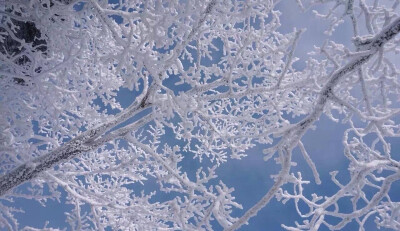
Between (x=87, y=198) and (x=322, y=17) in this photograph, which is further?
(x=87, y=198)

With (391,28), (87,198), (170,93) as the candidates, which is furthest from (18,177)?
(391,28)

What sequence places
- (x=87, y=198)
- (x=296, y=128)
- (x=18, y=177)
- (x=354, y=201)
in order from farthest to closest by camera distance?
1. (x=87, y=198)
2. (x=18, y=177)
3. (x=354, y=201)
4. (x=296, y=128)

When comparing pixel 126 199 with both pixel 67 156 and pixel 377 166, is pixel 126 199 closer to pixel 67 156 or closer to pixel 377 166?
pixel 67 156

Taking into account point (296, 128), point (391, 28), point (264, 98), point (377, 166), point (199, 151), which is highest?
point (264, 98)

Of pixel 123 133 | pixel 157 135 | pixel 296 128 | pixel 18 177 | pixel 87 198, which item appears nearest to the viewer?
pixel 296 128

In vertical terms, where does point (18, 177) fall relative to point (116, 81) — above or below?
below

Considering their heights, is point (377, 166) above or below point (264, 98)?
below

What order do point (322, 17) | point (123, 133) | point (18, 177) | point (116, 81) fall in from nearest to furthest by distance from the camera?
point (322, 17) < point (18, 177) < point (123, 133) < point (116, 81)

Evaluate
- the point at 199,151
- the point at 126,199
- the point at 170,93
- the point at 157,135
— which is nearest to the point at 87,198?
the point at 126,199

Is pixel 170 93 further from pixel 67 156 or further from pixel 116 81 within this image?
pixel 116 81
